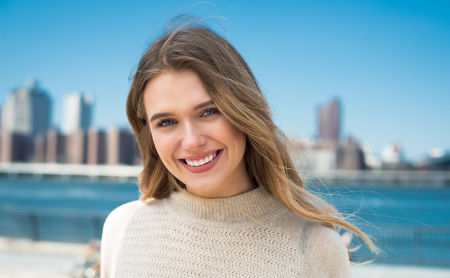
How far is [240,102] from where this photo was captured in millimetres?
1603

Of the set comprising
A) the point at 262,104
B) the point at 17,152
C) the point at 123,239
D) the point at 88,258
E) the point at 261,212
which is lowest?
the point at 17,152

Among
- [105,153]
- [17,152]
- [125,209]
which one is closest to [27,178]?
[17,152]

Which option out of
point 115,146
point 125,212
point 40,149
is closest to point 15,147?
point 40,149

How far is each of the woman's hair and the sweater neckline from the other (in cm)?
5

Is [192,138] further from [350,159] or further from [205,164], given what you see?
[350,159]

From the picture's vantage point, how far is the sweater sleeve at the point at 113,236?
6.75 feet

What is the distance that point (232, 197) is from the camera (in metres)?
1.84

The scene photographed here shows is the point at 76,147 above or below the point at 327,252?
below

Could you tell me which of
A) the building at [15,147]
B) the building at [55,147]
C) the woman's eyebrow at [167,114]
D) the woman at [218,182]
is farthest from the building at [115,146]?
the woman's eyebrow at [167,114]

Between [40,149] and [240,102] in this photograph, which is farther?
[40,149]

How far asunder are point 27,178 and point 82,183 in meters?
14.0

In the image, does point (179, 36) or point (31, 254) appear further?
point (31, 254)

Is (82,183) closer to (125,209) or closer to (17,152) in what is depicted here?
(17,152)

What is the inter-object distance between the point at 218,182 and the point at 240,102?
1.09 ft
